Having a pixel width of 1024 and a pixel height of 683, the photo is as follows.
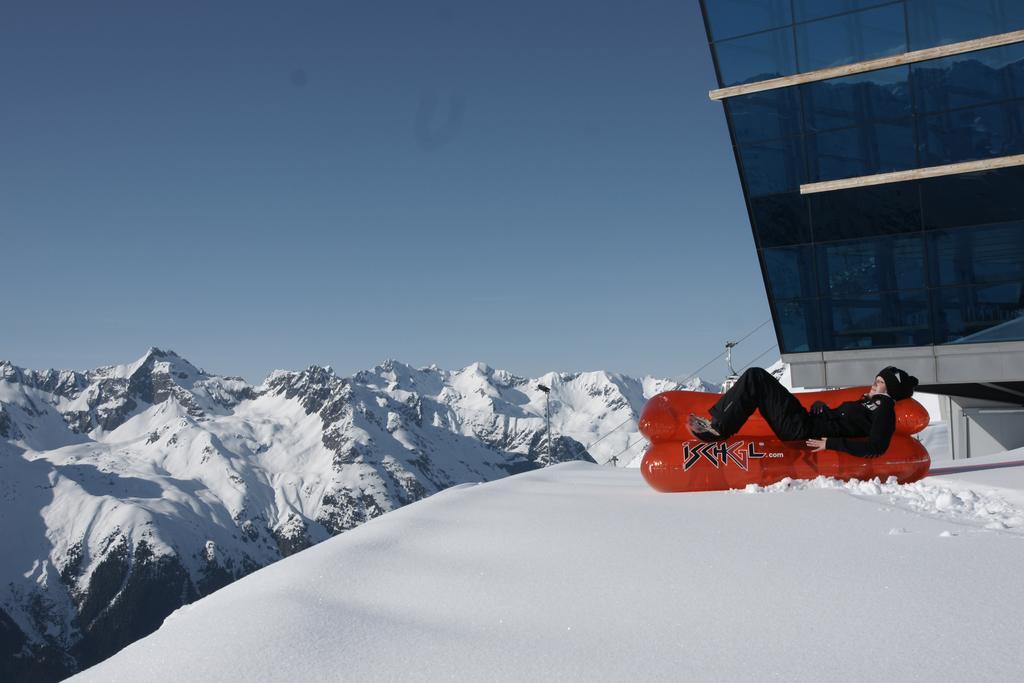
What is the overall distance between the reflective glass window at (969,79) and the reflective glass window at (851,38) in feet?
3.21

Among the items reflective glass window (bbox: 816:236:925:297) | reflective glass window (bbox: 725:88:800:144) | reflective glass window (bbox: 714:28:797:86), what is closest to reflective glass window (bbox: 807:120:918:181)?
reflective glass window (bbox: 725:88:800:144)

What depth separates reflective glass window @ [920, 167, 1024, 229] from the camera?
17.4 metres

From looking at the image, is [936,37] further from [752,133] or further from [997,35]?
[752,133]

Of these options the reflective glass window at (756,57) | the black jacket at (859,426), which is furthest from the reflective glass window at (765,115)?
the black jacket at (859,426)

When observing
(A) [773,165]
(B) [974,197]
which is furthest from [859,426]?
(B) [974,197]

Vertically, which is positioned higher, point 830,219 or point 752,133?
point 752,133

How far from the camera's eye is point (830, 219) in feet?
61.9

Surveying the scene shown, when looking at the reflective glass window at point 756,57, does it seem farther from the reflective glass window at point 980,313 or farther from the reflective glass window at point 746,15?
the reflective glass window at point 980,313

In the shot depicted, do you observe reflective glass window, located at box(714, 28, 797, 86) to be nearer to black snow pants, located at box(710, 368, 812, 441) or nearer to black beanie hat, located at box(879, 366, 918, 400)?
black beanie hat, located at box(879, 366, 918, 400)

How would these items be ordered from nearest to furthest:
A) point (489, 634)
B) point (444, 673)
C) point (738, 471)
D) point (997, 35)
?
point (444, 673), point (489, 634), point (738, 471), point (997, 35)

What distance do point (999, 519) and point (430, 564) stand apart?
14.1 feet

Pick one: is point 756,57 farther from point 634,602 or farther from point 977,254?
point 634,602

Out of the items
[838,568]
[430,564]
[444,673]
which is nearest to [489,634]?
[444,673]

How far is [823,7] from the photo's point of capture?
1791cm
